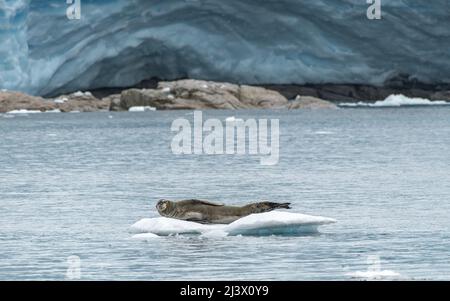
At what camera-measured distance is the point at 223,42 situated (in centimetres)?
4347

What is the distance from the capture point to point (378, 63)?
143 feet

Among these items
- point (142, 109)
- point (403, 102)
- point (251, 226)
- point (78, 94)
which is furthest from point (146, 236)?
point (142, 109)

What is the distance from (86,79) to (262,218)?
3386 centimetres

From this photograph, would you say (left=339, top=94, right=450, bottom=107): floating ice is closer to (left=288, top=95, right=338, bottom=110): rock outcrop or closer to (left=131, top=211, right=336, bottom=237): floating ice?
(left=288, top=95, right=338, bottom=110): rock outcrop

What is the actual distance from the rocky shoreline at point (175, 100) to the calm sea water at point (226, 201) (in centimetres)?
1362

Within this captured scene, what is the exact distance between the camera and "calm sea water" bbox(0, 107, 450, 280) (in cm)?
980

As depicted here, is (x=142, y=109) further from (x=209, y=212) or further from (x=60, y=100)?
(x=209, y=212)

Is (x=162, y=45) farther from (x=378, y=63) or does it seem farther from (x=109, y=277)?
(x=109, y=277)

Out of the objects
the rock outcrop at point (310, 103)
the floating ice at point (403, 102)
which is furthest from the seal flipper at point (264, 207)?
the rock outcrop at point (310, 103)

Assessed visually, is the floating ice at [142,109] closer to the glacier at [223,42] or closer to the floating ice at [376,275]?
the glacier at [223,42]

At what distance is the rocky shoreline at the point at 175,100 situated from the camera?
150ft

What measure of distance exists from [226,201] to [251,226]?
372cm

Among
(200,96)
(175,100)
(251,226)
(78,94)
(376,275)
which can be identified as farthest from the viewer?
(78,94)

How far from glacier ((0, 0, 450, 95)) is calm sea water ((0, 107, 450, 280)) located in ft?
26.2
